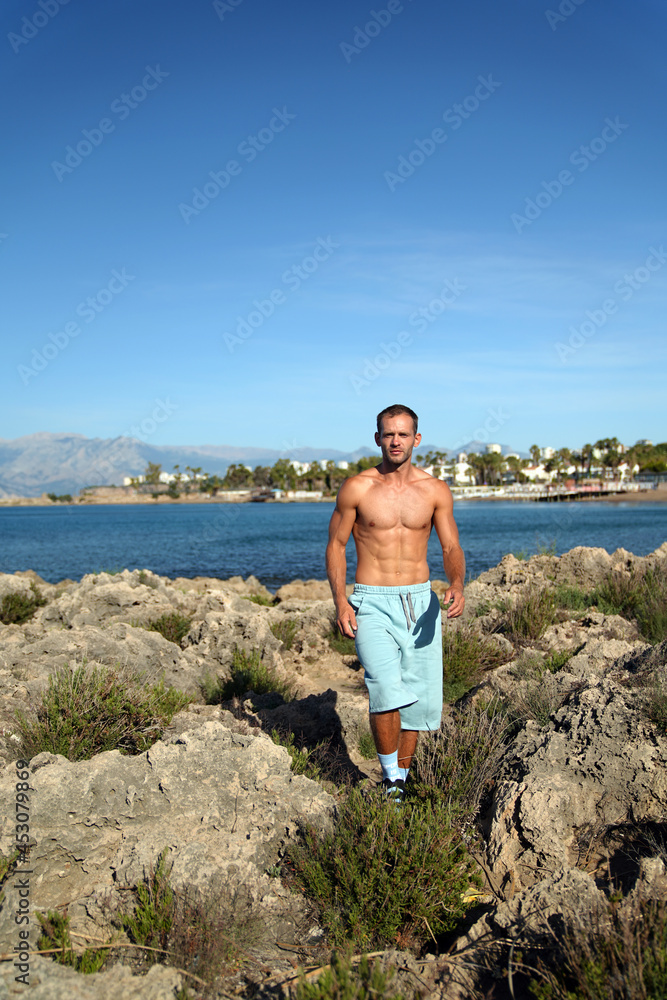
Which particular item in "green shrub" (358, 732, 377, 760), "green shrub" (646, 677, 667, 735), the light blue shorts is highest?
the light blue shorts

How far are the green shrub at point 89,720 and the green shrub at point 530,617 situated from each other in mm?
4356

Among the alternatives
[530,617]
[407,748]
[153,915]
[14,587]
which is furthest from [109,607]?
[153,915]

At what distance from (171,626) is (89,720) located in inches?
163

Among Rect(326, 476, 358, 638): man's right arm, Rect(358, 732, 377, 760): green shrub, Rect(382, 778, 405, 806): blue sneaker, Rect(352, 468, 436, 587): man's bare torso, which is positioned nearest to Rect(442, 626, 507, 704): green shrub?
Rect(358, 732, 377, 760): green shrub

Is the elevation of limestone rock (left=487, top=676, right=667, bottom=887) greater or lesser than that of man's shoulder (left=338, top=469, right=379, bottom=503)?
lesser

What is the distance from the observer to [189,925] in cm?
268

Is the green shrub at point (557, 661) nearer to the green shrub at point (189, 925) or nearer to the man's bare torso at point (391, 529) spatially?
the man's bare torso at point (391, 529)

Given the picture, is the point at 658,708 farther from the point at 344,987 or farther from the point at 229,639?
the point at 229,639

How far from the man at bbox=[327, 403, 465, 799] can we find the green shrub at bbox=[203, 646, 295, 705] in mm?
2457

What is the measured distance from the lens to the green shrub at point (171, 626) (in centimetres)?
823

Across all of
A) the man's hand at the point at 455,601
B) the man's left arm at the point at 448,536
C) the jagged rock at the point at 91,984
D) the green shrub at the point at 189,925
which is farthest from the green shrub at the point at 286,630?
the jagged rock at the point at 91,984

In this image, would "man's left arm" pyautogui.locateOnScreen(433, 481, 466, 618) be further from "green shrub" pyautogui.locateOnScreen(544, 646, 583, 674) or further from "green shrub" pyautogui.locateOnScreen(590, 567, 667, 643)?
"green shrub" pyautogui.locateOnScreen(590, 567, 667, 643)

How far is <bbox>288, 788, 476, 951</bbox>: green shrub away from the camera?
290 centimetres

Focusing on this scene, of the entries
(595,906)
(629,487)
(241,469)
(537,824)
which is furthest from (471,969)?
(241,469)
